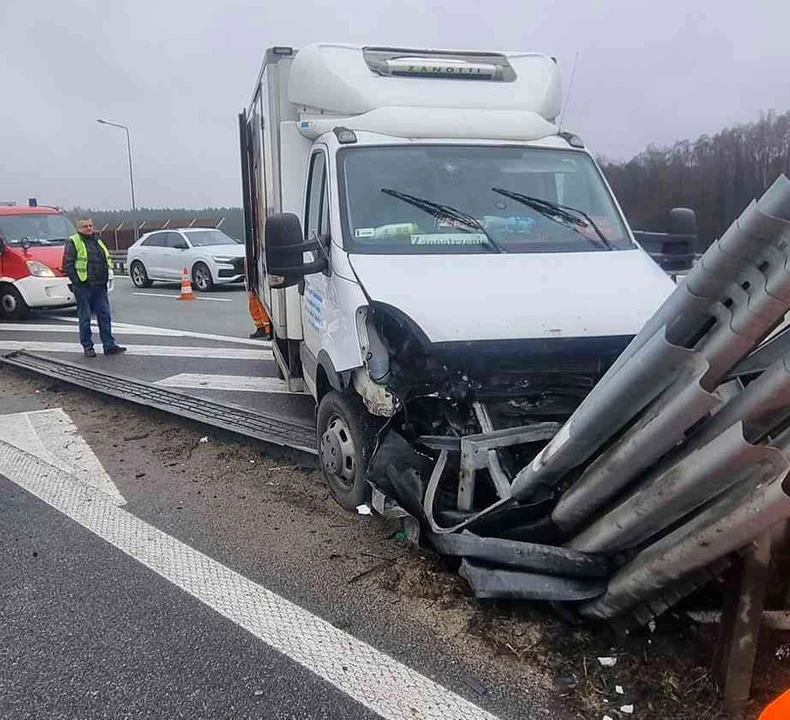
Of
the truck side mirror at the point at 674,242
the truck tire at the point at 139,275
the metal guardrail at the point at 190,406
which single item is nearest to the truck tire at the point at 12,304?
the metal guardrail at the point at 190,406

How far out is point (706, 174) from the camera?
7.20 meters

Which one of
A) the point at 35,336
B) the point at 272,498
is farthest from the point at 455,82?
the point at 35,336

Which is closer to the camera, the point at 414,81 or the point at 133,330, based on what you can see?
the point at 414,81

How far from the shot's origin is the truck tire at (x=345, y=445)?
14.3 feet

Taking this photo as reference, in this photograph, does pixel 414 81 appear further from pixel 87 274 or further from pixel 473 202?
pixel 87 274

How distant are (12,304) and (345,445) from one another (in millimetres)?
11487

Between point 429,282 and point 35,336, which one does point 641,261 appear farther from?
point 35,336

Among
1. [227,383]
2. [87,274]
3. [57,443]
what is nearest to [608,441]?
[57,443]

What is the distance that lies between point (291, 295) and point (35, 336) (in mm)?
7875

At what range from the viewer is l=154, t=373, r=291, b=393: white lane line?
8.05 metres

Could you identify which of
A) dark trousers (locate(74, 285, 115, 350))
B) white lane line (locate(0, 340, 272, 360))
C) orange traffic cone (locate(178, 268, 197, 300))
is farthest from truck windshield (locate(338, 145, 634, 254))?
orange traffic cone (locate(178, 268, 197, 300))

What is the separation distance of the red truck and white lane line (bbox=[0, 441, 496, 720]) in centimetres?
955

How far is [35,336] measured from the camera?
40.1 feet

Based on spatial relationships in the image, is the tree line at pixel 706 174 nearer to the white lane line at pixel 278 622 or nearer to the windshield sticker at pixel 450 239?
the windshield sticker at pixel 450 239
